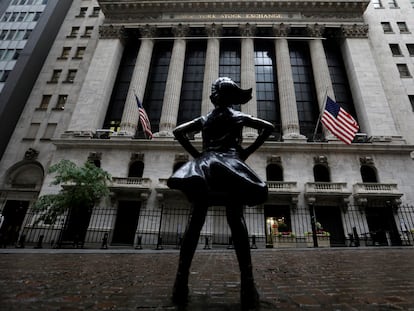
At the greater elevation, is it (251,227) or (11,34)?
(11,34)

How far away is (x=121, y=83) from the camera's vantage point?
27625 millimetres

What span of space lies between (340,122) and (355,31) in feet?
59.9

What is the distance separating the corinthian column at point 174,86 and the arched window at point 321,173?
1355 cm

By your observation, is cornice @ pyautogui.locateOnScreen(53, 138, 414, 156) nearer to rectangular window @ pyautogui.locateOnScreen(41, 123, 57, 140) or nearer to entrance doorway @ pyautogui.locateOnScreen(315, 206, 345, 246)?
rectangular window @ pyautogui.locateOnScreen(41, 123, 57, 140)

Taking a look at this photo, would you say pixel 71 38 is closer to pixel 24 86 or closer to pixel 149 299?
pixel 24 86

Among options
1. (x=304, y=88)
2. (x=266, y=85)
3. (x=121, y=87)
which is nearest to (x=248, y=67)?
(x=266, y=85)

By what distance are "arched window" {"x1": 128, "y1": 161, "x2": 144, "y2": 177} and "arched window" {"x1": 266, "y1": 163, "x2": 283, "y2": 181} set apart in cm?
1143

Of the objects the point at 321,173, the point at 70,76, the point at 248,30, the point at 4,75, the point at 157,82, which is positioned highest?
the point at 248,30

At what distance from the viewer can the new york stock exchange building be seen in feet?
59.8

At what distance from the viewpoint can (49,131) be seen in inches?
971

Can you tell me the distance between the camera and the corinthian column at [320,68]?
23188 millimetres

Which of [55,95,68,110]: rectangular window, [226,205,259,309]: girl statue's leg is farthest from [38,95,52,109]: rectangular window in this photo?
[226,205,259,309]: girl statue's leg

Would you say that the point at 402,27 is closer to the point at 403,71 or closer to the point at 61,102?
the point at 403,71

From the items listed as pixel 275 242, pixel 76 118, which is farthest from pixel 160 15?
pixel 275 242
